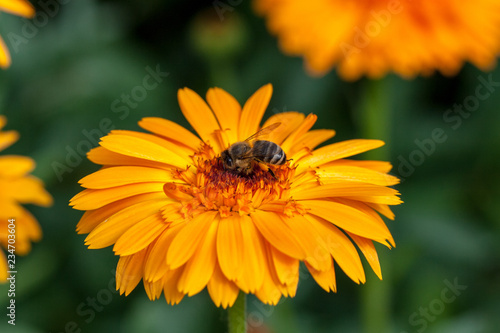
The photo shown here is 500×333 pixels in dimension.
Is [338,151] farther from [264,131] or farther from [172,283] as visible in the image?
[172,283]

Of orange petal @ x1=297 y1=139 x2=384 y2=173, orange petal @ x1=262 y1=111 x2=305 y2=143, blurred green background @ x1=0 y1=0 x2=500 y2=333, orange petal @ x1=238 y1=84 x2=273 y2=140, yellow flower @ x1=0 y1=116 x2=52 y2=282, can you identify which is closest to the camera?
yellow flower @ x1=0 y1=116 x2=52 y2=282

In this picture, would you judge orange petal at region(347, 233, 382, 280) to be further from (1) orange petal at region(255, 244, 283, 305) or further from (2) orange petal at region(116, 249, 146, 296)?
(2) orange petal at region(116, 249, 146, 296)

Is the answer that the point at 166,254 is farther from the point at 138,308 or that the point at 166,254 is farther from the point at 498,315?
the point at 498,315

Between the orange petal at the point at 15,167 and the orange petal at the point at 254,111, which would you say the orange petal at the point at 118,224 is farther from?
the orange petal at the point at 254,111

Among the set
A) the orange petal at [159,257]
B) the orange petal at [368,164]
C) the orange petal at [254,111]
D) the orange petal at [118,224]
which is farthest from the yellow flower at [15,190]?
the orange petal at [368,164]

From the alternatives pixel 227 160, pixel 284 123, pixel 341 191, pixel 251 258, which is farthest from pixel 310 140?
pixel 251 258

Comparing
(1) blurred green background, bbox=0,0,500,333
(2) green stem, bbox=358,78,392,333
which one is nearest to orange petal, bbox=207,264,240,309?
(1) blurred green background, bbox=0,0,500,333
